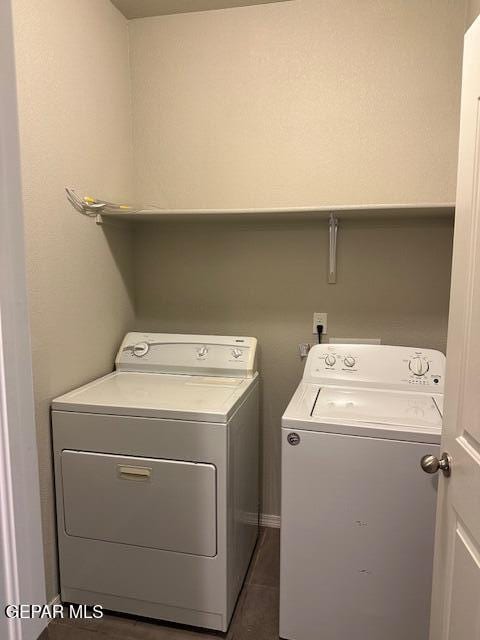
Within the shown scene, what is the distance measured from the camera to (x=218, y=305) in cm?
227

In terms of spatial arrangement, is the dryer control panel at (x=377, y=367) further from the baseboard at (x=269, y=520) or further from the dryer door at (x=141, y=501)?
the baseboard at (x=269, y=520)

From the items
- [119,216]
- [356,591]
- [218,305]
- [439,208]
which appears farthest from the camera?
[218,305]

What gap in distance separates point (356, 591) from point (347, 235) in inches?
59.3

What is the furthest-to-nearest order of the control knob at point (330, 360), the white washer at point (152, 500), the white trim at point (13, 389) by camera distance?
the control knob at point (330, 360)
the white washer at point (152, 500)
the white trim at point (13, 389)

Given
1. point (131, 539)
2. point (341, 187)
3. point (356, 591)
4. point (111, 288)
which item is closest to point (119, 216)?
point (111, 288)

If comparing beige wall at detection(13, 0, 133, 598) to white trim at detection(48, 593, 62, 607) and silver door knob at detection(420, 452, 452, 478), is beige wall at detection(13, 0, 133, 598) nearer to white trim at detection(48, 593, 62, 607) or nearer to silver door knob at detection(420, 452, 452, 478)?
white trim at detection(48, 593, 62, 607)

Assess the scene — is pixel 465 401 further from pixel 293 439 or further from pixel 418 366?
pixel 418 366

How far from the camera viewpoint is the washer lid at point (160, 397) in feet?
5.05

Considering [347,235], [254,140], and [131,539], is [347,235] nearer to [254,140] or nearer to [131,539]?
[254,140]

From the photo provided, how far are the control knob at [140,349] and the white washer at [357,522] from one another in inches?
34.9

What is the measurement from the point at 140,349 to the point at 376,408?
1165 mm

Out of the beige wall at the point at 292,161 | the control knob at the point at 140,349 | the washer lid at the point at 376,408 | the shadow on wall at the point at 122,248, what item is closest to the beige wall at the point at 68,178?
the shadow on wall at the point at 122,248

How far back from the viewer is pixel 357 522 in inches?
55.1

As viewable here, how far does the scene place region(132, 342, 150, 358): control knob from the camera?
6.91 feet
